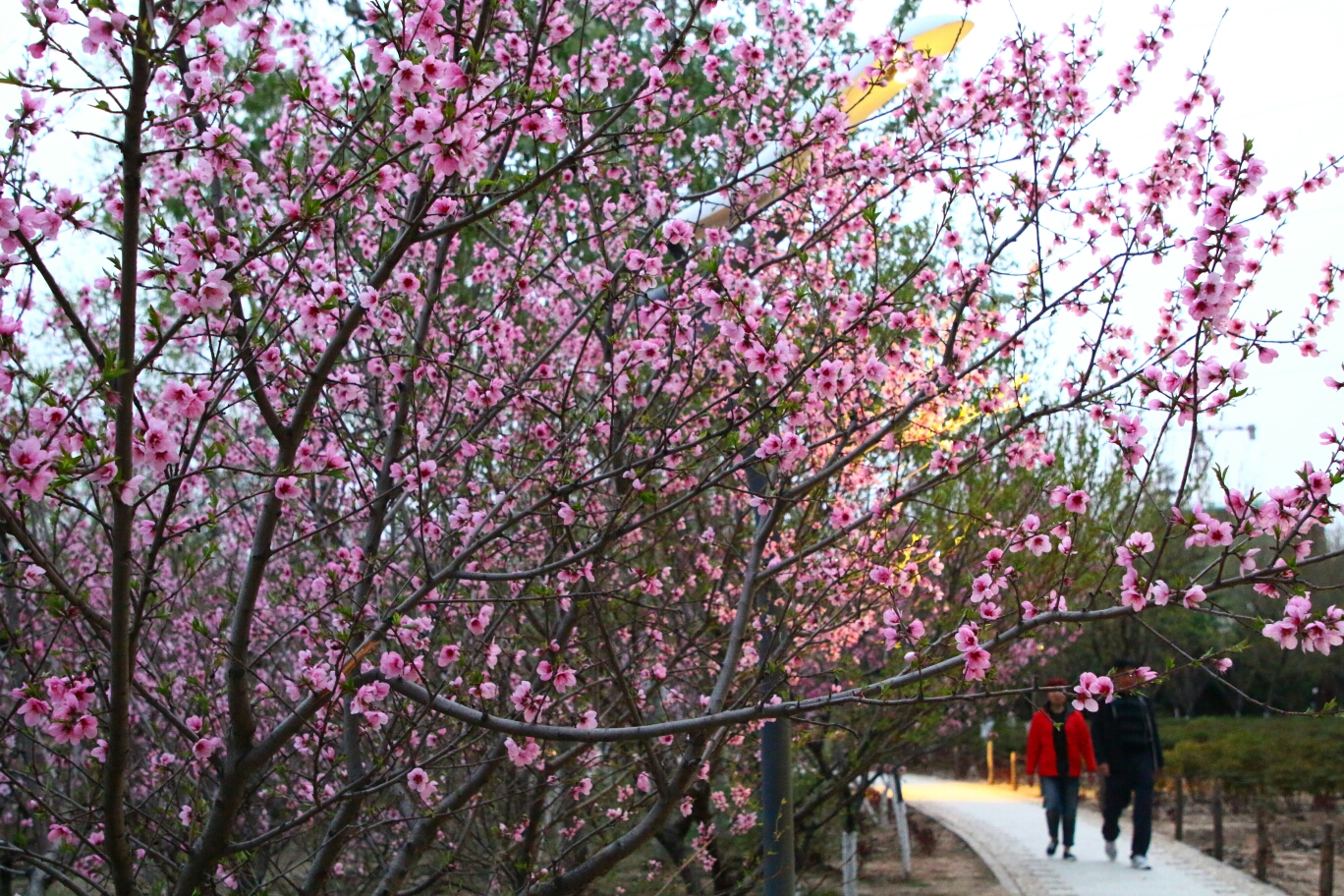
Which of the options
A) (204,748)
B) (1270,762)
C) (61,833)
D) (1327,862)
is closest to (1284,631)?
(204,748)

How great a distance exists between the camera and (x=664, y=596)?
743 cm

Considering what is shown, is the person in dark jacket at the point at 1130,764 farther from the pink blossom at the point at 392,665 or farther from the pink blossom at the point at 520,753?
the pink blossom at the point at 392,665

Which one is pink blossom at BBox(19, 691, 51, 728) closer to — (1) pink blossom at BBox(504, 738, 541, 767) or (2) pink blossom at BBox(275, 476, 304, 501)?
(2) pink blossom at BBox(275, 476, 304, 501)

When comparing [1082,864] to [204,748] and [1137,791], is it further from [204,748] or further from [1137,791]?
[204,748]

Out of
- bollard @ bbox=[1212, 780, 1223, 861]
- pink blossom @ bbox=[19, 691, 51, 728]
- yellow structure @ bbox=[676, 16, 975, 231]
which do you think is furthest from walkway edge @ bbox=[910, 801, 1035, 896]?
pink blossom @ bbox=[19, 691, 51, 728]

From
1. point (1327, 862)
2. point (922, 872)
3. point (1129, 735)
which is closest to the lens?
point (1327, 862)

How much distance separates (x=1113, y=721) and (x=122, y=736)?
867 cm

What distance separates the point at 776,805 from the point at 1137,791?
5.48 metres

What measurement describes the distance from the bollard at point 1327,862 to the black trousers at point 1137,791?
139cm

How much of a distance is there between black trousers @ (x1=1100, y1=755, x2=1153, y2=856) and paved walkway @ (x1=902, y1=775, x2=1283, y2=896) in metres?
0.27

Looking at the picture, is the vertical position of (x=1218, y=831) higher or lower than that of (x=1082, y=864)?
higher

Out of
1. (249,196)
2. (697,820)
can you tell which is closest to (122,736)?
(249,196)

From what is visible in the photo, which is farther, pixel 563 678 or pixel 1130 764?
pixel 1130 764

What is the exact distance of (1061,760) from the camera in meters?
9.77
